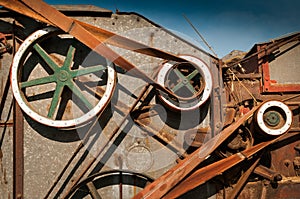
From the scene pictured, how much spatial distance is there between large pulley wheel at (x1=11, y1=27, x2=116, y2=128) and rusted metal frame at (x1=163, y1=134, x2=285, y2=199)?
4.78ft

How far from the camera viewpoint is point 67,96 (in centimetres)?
455

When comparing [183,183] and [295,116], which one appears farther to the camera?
[295,116]

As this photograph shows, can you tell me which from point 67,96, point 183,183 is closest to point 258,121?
point 183,183

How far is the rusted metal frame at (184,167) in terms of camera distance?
4.01 metres

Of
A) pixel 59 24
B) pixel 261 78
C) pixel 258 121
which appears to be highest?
pixel 59 24

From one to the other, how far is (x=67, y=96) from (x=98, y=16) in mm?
1280

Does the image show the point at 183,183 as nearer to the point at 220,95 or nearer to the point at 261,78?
the point at 220,95

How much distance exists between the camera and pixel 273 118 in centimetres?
434

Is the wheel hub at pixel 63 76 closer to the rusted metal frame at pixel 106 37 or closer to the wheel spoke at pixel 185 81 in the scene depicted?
the rusted metal frame at pixel 106 37

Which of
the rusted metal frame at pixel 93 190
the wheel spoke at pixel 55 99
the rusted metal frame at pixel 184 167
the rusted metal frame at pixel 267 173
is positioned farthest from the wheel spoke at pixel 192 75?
the rusted metal frame at pixel 93 190

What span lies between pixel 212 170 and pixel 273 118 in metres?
1.08

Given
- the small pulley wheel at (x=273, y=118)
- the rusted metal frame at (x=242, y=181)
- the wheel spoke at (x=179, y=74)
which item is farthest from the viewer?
the wheel spoke at (x=179, y=74)

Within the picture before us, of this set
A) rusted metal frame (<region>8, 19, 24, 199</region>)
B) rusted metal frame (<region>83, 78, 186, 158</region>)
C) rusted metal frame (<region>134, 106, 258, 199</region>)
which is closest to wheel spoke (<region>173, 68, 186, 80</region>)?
rusted metal frame (<region>83, 78, 186, 158</region>)

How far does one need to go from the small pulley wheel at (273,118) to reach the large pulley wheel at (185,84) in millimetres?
768
